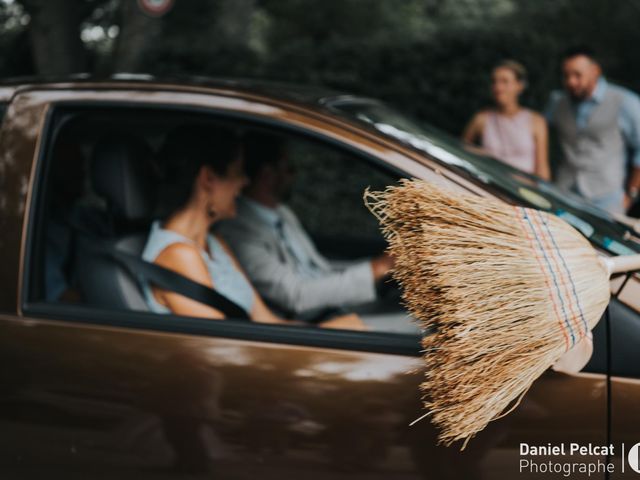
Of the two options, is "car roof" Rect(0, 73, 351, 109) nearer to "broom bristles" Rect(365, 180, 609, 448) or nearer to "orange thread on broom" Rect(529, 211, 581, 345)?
"broom bristles" Rect(365, 180, 609, 448)

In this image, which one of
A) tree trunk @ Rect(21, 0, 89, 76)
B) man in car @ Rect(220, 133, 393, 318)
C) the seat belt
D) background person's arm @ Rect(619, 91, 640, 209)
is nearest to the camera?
the seat belt

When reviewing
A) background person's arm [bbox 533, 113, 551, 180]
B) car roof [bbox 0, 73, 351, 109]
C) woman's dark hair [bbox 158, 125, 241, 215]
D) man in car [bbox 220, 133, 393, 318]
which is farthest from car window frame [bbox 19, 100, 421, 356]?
background person's arm [bbox 533, 113, 551, 180]

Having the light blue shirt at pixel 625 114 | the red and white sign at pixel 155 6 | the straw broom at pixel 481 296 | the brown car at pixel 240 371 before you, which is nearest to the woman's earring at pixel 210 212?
the brown car at pixel 240 371

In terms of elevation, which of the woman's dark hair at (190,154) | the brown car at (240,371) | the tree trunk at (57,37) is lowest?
the brown car at (240,371)

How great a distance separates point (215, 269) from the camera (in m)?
2.94

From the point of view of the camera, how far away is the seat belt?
264 centimetres

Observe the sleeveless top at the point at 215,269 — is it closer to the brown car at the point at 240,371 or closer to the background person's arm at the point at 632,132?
the brown car at the point at 240,371

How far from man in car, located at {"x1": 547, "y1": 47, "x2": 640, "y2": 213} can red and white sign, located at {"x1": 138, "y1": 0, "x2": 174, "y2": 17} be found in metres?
2.95

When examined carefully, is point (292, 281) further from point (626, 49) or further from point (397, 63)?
point (626, 49)

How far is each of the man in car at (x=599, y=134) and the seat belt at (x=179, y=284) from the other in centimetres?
300

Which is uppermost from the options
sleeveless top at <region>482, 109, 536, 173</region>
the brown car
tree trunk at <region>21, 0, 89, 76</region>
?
tree trunk at <region>21, 0, 89, 76</region>

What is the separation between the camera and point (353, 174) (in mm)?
9367

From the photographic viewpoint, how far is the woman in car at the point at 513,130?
17.3 feet

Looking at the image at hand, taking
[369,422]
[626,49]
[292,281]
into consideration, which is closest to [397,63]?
[292,281]
